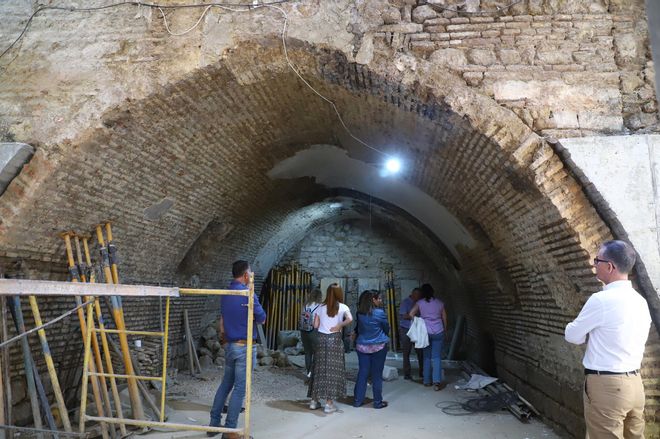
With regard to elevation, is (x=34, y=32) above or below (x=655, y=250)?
above

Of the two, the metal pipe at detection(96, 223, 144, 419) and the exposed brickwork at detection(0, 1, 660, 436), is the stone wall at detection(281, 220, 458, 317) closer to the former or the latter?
the exposed brickwork at detection(0, 1, 660, 436)

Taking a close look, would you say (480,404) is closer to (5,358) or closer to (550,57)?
(550,57)

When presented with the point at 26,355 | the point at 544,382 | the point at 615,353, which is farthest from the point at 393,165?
the point at 26,355

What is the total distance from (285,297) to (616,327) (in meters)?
8.91

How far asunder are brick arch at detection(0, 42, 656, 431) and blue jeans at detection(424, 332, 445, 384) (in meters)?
0.89

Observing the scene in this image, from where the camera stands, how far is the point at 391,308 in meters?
11.0

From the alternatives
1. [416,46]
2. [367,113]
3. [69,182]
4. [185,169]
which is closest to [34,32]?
[69,182]

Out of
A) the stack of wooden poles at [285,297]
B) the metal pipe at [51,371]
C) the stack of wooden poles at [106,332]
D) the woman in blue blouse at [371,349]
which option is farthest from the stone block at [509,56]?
the stack of wooden poles at [285,297]

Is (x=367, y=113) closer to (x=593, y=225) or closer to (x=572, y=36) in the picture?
(x=572, y=36)

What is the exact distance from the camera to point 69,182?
4.43m

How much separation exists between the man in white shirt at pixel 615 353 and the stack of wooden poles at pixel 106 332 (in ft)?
12.1

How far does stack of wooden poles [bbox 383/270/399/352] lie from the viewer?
1092 centimetres

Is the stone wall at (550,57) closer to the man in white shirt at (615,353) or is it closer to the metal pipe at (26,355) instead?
the man in white shirt at (615,353)

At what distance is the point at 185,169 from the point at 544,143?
357 centimetres
